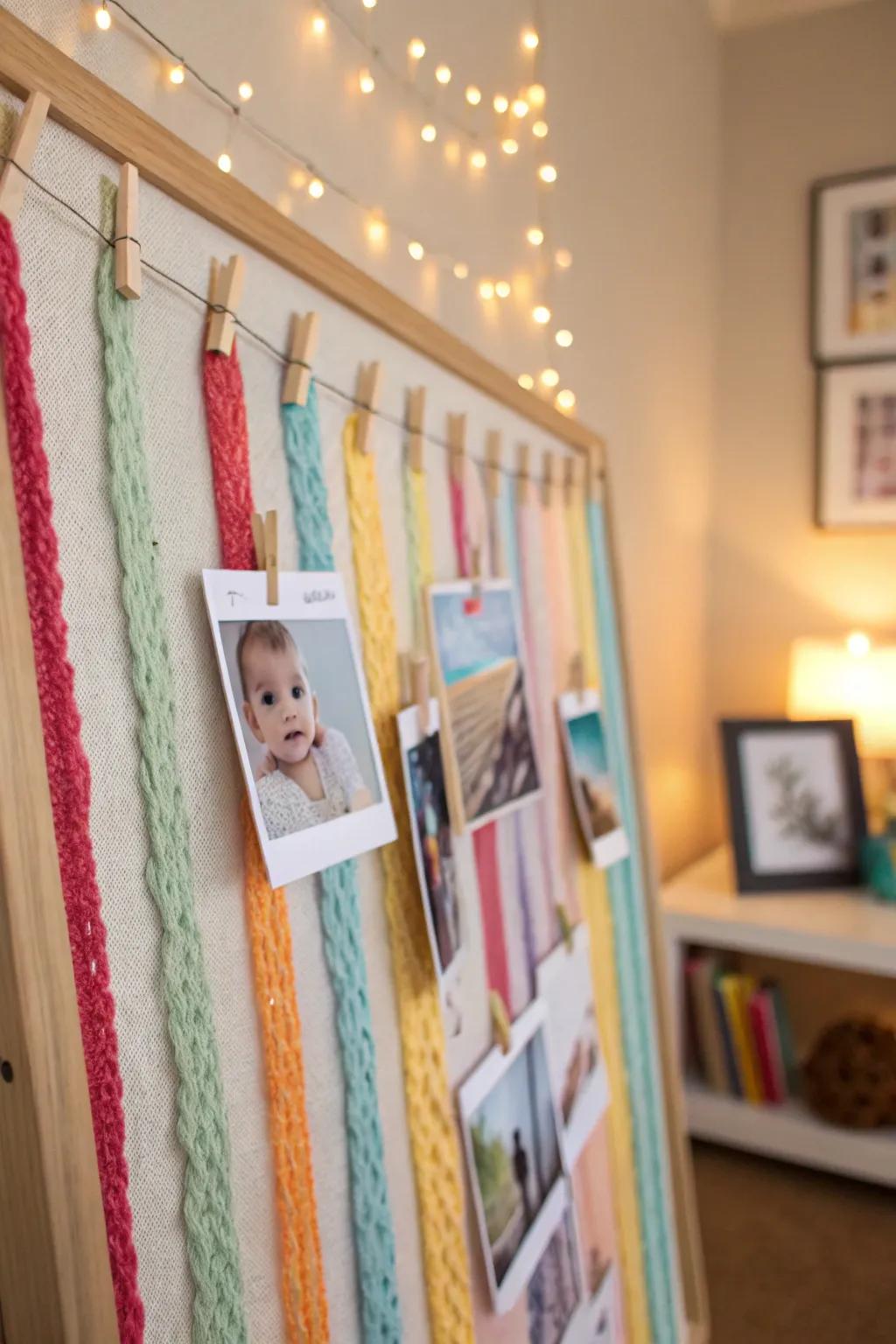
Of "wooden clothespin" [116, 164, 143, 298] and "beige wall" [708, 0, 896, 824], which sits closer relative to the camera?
"wooden clothespin" [116, 164, 143, 298]

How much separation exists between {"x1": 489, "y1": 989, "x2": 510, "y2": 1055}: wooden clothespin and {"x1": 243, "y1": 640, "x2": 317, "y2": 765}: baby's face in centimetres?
38

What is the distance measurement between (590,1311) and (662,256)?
5.47 ft

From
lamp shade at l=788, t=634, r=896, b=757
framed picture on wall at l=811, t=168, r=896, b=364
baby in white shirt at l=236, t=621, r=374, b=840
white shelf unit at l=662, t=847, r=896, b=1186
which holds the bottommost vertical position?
white shelf unit at l=662, t=847, r=896, b=1186

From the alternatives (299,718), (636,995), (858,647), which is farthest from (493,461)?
(858,647)

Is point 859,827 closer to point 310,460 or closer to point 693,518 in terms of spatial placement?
point 693,518

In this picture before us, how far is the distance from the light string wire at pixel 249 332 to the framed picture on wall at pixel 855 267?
51.9 inches

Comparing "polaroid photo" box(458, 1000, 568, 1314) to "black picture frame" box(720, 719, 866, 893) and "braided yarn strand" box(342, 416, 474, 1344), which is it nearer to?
"braided yarn strand" box(342, 416, 474, 1344)

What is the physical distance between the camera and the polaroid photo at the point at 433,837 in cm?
88

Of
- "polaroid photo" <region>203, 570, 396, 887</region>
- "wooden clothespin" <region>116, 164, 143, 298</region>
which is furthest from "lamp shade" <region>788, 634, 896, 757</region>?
"wooden clothespin" <region>116, 164, 143, 298</region>

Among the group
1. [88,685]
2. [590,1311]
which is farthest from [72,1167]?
[590,1311]

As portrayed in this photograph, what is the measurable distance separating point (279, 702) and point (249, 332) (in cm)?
26

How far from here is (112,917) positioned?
0.61 metres

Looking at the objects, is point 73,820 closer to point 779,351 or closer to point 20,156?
point 20,156

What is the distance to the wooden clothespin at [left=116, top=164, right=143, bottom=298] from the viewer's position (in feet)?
2.05
